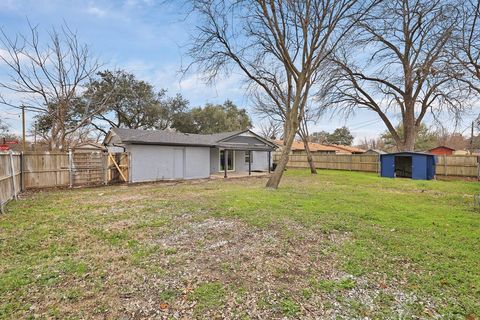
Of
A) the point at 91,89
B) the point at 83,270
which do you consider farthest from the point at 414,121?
the point at 91,89

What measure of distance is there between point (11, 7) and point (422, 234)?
15.6 meters

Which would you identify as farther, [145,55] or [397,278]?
[145,55]

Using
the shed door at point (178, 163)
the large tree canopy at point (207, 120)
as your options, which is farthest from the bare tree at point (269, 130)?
the shed door at point (178, 163)

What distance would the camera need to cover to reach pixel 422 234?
15.1 ft

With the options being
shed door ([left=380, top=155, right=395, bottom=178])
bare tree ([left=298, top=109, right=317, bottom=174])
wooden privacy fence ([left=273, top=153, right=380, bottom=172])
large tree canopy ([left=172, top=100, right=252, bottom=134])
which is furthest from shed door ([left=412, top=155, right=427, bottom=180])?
large tree canopy ([left=172, top=100, right=252, bottom=134])

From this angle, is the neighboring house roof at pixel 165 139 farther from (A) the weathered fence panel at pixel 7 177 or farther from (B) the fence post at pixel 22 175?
(A) the weathered fence panel at pixel 7 177

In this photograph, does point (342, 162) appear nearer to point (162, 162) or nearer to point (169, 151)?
point (169, 151)

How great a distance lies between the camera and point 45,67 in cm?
1456

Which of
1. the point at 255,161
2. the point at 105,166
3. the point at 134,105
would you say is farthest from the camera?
the point at 134,105

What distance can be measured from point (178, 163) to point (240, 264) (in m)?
12.4

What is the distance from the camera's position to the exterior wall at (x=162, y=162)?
44.2 ft

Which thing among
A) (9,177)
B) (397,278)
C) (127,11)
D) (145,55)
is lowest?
(397,278)

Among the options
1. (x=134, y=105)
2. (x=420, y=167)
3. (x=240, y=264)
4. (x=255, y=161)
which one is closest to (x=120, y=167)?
(x=240, y=264)

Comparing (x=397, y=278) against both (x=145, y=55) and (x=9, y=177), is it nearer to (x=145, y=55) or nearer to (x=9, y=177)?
(x=9, y=177)
